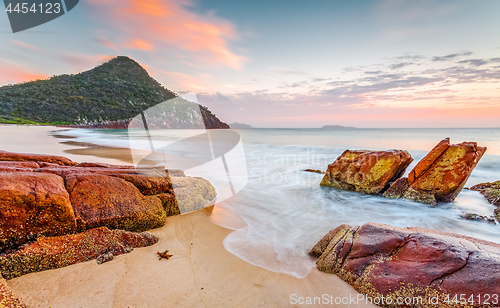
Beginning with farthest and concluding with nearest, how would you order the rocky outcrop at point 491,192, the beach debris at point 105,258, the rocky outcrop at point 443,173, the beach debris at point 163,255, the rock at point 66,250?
the rocky outcrop at point 491,192 < the rocky outcrop at point 443,173 < the beach debris at point 163,255 < the beach debris at point 105,258 < the rock at point 66,250

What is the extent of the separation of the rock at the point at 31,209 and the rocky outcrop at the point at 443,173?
7.42 metres

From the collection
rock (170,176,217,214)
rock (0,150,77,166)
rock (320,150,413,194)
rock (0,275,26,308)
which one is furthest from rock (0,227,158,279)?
rock (320,150,413,194)

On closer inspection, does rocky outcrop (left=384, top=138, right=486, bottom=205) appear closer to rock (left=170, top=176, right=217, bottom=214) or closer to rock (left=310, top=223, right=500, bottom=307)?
rock (left=310, top=223, right=500, bottom=307)

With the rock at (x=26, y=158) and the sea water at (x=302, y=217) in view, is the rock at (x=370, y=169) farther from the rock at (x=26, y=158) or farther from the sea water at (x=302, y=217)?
the rock at (x=26, y=158)

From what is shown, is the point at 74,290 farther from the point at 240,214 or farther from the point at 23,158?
the point at 23,158

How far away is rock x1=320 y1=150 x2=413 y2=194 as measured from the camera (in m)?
6.27

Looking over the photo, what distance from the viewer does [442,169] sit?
5.46m

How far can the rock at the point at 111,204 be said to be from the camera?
8.66ft

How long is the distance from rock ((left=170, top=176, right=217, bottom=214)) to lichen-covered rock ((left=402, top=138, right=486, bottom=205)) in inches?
219

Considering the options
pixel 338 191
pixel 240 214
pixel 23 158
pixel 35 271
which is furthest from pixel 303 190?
pixel 23 158

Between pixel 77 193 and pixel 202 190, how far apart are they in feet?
7.72

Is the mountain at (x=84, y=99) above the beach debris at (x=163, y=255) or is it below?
above

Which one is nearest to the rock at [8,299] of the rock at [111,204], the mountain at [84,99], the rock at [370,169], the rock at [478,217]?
the rock at [111,204]

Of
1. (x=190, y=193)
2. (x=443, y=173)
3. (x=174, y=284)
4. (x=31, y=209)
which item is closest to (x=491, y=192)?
(x=443, y=173)
